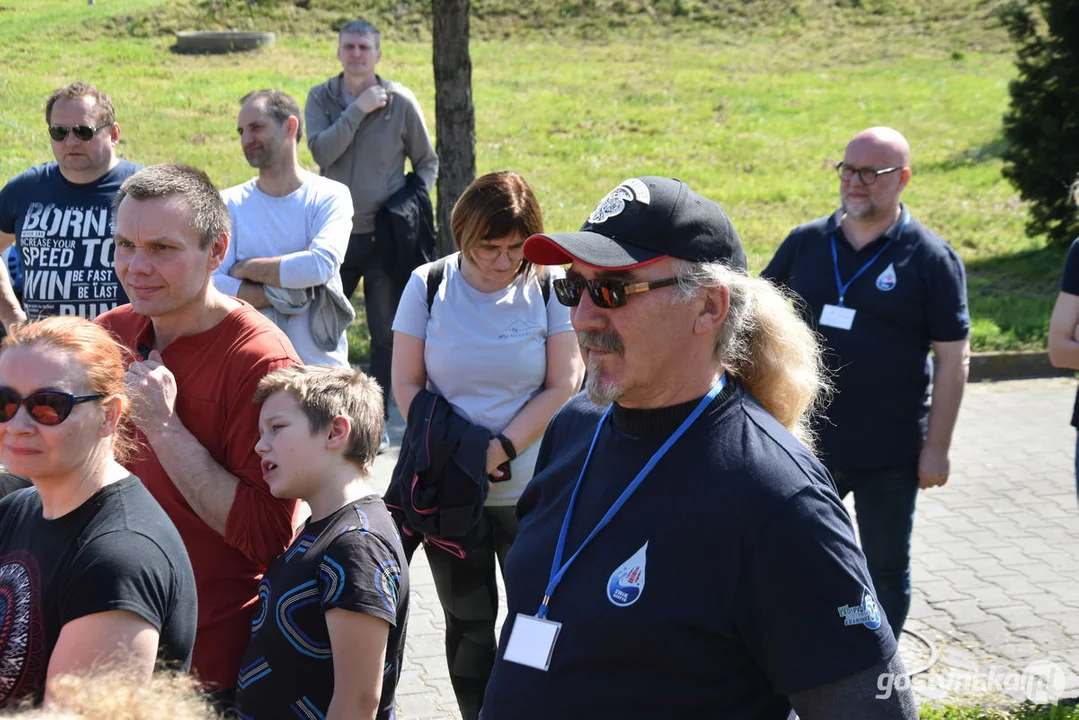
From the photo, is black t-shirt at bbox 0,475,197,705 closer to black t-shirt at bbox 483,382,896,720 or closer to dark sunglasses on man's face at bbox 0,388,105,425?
dark sunglasses on man's face at bbox 0,388,105,425

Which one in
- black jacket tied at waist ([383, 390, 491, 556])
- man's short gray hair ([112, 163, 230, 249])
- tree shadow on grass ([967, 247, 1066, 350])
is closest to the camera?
man's short gray hair ([112, 163, 230, 249])

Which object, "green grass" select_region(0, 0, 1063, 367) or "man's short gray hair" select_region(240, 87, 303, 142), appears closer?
"man's short gray hair" select_region(240, 87, 303, 142)

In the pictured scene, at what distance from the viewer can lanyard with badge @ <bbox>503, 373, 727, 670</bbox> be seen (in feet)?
7.54

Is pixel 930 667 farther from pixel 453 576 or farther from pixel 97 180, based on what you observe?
pixel 97 180

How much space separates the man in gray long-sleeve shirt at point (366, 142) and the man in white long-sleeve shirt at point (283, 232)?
174 centimetres

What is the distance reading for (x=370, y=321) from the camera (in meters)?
7.88

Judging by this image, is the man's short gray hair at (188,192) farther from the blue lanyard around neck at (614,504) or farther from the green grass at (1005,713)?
the green grass at (1005,713)

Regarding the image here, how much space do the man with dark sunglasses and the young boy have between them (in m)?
2.55

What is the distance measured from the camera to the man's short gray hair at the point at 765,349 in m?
2.45

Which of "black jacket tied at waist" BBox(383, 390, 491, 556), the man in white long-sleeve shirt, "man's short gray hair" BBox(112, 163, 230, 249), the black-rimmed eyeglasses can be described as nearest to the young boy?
"man's short gray hair" BBox(112, 163, 230, 249)

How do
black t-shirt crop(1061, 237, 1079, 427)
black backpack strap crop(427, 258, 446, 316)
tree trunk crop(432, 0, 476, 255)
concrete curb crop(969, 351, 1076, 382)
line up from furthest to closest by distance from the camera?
concrete curb crop(969, 351, 1076, 382) < tree trunk crop(432, 0, 476, 255) < black t-shirt crop(1061, 237, 1079, 427) < black backpack strap crop(427, 258, 446, 316)

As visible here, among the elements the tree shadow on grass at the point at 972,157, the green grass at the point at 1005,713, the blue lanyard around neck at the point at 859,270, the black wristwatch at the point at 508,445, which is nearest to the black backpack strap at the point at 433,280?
the black wristwatch at the point at 508,445

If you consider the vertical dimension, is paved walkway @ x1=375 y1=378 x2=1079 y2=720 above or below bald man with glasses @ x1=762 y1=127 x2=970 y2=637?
below

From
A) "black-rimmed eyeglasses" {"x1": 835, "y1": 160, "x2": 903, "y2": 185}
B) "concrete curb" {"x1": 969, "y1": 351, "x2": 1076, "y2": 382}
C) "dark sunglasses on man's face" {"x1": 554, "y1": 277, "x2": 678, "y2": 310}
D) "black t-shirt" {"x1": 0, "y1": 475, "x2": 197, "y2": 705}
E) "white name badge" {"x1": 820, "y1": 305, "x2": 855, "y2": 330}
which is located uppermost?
"dark sunglasses on man's face" {"x1": 554, "y1": 277, "x2": 678, "y2": 310}
